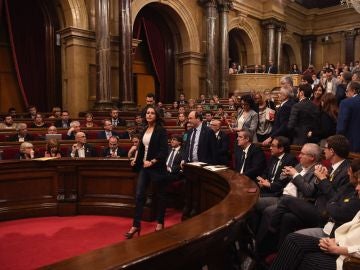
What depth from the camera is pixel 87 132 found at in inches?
283

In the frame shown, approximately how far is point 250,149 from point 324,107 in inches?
40.7

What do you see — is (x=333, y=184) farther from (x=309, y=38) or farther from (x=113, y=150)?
(x=309, y=38)

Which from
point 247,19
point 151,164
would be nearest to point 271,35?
point 247,19

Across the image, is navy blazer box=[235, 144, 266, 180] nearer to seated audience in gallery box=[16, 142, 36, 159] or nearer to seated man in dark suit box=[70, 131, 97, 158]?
seated man in dark suit box=[70, 131, 97, 158]

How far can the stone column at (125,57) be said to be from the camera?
32.7 feet

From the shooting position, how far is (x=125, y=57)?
10.1 meters

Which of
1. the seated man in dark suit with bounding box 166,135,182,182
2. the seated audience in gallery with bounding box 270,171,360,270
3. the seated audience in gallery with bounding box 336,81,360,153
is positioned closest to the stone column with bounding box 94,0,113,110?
the seated man in dark suit with bounding box 166,135,182,182

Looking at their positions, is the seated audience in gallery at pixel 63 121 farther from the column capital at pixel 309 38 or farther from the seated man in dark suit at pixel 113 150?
the column capital at pixel 309 38

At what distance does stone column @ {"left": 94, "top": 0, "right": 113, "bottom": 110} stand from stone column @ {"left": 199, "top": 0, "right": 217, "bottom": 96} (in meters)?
4.88

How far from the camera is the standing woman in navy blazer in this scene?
152 inches

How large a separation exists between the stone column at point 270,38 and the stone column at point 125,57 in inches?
344

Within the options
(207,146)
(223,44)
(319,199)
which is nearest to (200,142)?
(207,146)

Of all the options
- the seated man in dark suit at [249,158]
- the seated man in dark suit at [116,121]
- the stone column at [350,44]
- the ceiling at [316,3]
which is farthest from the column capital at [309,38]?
the seated man in dark suit at [249,158]

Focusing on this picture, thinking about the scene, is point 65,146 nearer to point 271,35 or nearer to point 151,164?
point 151,164
